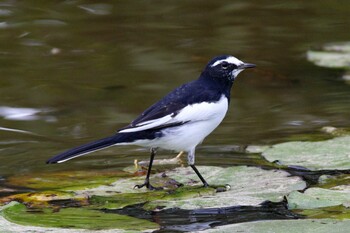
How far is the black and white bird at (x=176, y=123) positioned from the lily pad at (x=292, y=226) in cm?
125

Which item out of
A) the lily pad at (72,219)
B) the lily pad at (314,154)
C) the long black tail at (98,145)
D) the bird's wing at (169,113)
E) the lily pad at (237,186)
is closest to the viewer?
the lily pad at (72,219)

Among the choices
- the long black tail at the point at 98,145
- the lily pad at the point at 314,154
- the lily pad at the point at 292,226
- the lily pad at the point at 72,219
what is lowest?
the lily pad at the point at 314,154

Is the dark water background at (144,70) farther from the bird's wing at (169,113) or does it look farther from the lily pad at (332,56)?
the bird's wing at (169,113)

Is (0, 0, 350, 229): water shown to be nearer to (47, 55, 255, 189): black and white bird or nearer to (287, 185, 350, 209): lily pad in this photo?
(47, 55, 255, 189): black and white bird

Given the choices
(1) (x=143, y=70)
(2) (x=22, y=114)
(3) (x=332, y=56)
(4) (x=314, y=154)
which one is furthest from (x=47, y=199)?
(3) (x=332, y=56)

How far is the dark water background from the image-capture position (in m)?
8.84

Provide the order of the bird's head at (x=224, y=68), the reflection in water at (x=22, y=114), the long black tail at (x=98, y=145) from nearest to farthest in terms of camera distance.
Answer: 1. the long black tail at (x=98, y=145)
2. the bird's head at (x=224, y=68)
3. the reflection in water at (x=22, y=114)

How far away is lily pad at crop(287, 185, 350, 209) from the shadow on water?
0.08 metres

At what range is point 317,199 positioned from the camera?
20.0 ft

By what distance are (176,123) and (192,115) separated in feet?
0.44

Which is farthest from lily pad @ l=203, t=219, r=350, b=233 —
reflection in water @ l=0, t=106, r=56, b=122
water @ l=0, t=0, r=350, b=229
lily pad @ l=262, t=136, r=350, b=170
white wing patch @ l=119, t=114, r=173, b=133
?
reflection in water @ l=0, t=106, r=56, b=122

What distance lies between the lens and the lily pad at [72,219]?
5840 millimetres

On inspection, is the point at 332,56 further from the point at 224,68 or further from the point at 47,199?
the point at 47,199

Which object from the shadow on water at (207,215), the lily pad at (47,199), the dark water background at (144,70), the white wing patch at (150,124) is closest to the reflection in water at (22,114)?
the dark water background at (144,70)
